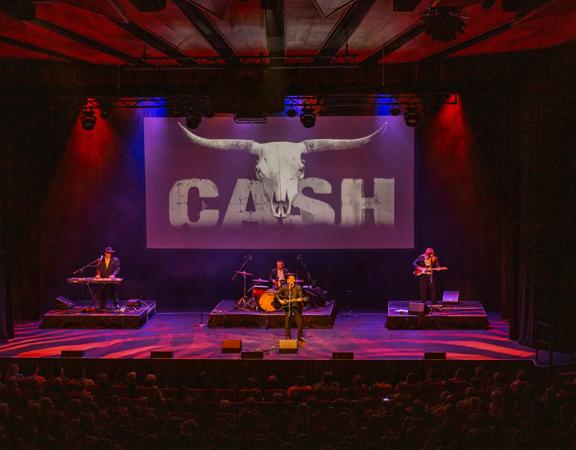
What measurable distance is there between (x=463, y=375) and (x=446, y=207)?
599 cm

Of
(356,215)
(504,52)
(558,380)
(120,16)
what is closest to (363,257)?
(356,215)

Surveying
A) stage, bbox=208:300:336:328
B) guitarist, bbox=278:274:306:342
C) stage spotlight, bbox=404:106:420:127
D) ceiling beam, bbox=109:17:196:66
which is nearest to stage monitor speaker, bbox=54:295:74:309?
stage, bbox=208:300:336:328

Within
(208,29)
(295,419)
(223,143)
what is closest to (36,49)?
(208,29)

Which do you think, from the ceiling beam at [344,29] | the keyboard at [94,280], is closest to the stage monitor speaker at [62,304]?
the keyboard at [94,280]

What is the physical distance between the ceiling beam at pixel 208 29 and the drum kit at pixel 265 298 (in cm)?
467

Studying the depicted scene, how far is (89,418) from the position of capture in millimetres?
7621

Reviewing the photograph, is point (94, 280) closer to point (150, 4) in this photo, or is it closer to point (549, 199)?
point (150, 4)

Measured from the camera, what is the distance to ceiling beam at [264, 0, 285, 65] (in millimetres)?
10523

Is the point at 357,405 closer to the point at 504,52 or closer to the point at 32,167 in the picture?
the point at 504,52

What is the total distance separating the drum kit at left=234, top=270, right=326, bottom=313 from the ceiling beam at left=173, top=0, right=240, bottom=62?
467cm

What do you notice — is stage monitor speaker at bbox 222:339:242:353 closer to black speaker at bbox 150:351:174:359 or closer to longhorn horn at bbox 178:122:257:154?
black speaker at bbox 150:351:174:359

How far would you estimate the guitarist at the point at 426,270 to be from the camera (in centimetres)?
1541

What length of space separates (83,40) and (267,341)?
659cm

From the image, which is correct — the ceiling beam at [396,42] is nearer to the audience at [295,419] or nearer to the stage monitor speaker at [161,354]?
the audience at [295,419]
